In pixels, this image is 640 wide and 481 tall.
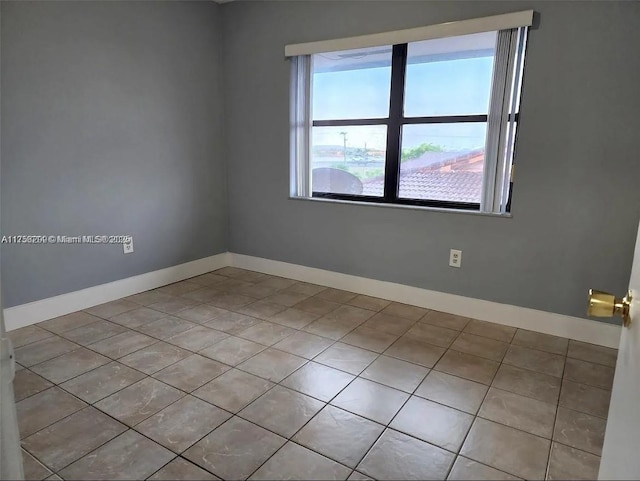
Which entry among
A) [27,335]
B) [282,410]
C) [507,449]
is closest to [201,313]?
[27,335]

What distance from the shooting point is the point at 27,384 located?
2031mm

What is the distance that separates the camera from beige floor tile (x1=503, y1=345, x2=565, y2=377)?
226 centimetres

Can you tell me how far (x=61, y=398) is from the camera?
6.33ft

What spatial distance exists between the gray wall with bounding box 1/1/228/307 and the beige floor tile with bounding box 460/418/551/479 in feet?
8.95

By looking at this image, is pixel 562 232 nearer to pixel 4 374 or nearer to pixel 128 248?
pixel 4 374

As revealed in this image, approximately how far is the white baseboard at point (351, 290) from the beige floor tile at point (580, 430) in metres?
0.88

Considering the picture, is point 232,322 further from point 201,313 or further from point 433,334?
point 433,334

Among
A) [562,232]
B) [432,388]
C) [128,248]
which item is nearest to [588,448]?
[432,388]

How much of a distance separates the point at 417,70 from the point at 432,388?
2.17 m

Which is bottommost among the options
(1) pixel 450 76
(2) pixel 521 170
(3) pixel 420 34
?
(2) pixel 521 170

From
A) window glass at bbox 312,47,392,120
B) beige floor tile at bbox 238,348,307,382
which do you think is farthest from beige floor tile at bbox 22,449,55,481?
window glass at bbox 312,47,392,120

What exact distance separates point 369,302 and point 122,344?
1.73 meters

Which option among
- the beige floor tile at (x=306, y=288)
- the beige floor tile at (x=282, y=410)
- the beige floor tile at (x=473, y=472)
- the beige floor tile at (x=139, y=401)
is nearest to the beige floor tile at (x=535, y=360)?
the beige floor tile at (x=473, y=472)

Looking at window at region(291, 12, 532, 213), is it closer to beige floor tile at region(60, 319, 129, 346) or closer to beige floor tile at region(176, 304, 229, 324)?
beige floor tile at region(176, 304, 229, 324)
